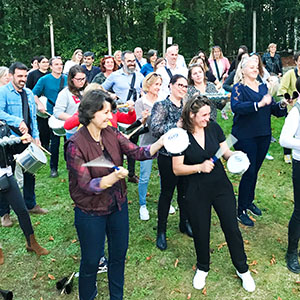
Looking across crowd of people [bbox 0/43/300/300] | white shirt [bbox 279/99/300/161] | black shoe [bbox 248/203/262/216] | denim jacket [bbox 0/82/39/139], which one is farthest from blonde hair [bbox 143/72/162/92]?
black shoe [bbox 248/203/262/216]

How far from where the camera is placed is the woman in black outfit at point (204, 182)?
10.8 feet

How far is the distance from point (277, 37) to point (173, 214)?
72.3 ft

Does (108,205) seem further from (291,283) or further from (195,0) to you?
(195,0)

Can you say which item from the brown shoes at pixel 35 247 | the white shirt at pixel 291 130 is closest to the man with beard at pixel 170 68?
the white shirt at pixel 291 130

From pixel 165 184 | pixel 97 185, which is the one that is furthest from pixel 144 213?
pixel 97 185

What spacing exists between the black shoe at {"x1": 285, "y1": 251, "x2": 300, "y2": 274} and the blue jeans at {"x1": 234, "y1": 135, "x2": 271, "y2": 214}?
1.02 meters

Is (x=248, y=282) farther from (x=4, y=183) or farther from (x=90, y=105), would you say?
(x=4, y=183)

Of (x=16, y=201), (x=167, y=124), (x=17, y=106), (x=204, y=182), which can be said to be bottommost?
(x=16, y=201)

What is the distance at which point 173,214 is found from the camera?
5113mm

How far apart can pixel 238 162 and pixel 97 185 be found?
1439mm

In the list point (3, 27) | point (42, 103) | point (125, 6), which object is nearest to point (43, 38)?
point (3, 27)

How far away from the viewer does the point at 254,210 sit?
502 centimetres

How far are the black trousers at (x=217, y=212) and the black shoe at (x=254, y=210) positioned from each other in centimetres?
165

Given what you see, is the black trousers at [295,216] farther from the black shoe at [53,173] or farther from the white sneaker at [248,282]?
the black shoe at [53,173]
